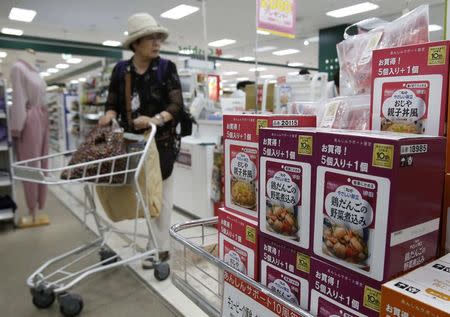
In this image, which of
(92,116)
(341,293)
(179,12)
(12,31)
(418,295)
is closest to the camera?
(418,295)

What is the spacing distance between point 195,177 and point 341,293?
123 inches

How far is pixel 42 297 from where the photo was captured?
7.13ft

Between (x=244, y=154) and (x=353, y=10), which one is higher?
(x=353, y=10)

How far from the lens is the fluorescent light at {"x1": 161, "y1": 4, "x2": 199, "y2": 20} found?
26.7 ft

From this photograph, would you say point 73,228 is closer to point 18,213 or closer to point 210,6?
point 18,213

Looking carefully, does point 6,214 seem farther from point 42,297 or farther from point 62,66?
point 62,66

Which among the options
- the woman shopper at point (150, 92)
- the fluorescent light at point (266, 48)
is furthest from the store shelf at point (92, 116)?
the fluorescent light at point (266, 48)

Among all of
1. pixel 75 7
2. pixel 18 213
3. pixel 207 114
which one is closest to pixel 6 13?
pixel 75 7

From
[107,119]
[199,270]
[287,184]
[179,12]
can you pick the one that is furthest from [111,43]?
[287,184]

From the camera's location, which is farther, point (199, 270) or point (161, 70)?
point (161, 70)

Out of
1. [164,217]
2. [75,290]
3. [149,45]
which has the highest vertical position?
[149,45]

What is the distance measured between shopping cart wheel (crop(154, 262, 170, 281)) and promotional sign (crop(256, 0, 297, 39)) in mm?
2073

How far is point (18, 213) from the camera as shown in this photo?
13.8 ft

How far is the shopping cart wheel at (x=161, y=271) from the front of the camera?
2450 millimetres
